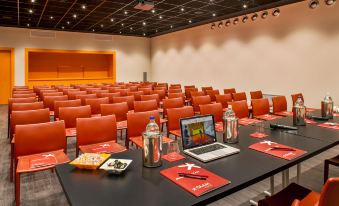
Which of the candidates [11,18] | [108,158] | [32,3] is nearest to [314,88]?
[108,158]

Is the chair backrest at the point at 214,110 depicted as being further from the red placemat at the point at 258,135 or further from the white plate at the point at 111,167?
the white plate at the point at 111,167

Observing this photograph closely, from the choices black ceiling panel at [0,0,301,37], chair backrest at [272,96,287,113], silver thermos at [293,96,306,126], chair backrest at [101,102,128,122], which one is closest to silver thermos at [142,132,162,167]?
silver thermos at [293,96,306,126]

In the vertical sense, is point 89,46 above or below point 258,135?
above

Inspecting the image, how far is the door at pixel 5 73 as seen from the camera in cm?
1203

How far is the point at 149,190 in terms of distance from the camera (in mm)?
1451

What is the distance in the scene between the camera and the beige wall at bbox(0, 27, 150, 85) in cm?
1198

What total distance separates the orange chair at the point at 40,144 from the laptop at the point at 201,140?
138cm

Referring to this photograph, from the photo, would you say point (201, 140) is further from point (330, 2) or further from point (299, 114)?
point (330, 2)

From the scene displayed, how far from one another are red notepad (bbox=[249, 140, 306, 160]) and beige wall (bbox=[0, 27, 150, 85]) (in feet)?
41.6

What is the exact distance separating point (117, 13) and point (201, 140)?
850cm

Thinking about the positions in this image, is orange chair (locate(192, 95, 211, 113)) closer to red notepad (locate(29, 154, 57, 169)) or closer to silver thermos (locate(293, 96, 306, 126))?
silver thermos (locate(293, 96, 306, 126))

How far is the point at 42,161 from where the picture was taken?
2631 mm

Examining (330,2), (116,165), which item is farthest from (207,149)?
(330,2)

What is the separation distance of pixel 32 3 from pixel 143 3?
387 cm
